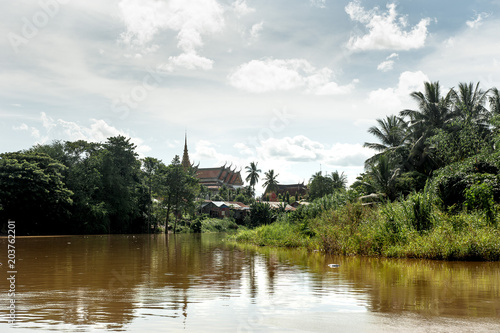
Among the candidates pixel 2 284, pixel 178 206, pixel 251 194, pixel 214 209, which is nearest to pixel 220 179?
pixel 251 194

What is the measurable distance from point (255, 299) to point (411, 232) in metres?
9.31

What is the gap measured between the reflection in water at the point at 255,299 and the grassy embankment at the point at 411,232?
193 cm

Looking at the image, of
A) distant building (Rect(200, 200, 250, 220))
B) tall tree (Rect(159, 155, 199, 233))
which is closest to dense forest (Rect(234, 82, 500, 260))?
tall tree (Rect(159, 155, 199, 233))

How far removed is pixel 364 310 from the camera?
555cm

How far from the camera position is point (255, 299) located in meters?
6.56

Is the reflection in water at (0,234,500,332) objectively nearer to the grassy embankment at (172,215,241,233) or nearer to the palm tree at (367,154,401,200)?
the palm tree at (367,154,401,200)

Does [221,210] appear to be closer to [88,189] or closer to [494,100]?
[88,189]

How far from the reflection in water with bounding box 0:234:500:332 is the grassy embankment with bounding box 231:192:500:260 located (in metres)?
1.93

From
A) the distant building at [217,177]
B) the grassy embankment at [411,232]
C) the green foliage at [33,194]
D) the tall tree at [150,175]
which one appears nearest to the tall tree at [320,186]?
the tall tree at [150,175]

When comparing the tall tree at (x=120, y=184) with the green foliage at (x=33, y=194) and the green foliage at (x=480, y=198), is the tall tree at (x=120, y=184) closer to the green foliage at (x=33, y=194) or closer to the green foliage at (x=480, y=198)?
the green foliage at (x=33, y=194)

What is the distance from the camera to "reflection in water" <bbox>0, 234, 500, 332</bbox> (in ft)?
15.8

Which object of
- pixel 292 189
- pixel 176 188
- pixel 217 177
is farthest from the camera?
pixel 217 177

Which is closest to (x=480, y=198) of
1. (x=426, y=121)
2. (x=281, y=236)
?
(x=281, y=236)

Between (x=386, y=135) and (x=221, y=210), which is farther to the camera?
(x=221, y=210)
